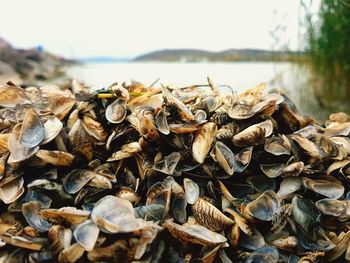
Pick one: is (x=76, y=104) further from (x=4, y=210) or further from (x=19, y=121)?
(x=4, y=210)

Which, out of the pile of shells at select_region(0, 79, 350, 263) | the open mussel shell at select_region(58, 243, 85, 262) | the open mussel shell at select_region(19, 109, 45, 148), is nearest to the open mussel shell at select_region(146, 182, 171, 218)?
the pile of shells at select_region(0, 79, 350, 263)

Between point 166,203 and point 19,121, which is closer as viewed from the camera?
point 166,203

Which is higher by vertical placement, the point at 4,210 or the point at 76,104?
the point at 76,104

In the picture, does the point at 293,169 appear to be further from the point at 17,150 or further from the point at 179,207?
the point at 17,150

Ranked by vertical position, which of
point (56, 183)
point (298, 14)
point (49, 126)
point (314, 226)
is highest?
point (298, 14)

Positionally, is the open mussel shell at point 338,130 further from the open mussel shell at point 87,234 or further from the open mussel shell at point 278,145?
the open mussel shell at point 87,234

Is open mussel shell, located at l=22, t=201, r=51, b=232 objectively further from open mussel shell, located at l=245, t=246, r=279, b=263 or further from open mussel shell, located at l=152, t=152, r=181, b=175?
open mussel shell, located at l=245, t=246, r=279, b=263

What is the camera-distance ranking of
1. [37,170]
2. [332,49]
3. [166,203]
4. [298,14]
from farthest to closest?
[332,49], [298,14], [37,170], [166,203]

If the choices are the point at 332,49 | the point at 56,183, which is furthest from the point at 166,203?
the point at 332,49
